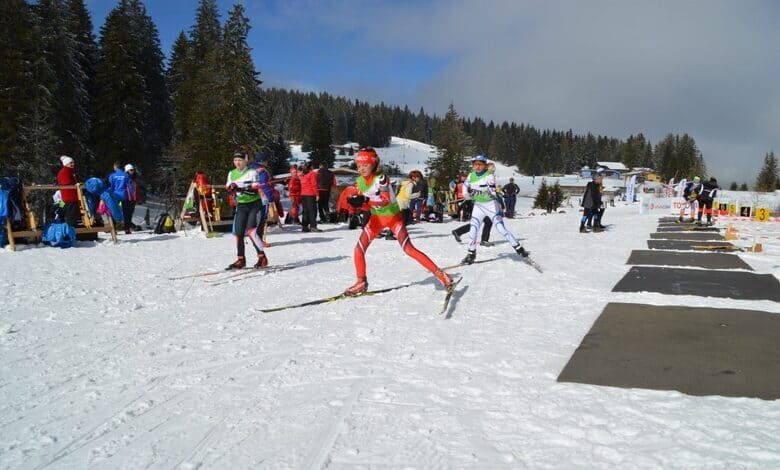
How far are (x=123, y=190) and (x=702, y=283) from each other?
14.2 meters

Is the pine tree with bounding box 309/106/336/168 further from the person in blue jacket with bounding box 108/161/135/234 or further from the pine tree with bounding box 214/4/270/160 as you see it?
the person in blue jacket with bounding box 108/161/135/234

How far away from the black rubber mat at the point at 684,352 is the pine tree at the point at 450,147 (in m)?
61.5

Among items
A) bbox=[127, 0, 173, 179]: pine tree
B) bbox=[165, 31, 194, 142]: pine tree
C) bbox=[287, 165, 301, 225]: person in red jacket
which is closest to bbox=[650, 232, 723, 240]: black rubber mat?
bbox=[287, 165, 301, 225]: person in red jacket

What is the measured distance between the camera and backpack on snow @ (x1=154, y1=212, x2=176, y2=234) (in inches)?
556

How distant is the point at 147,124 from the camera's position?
43.6 metres

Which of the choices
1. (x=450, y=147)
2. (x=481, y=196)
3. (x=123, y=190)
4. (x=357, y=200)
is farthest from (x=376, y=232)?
(x=450, y=147)

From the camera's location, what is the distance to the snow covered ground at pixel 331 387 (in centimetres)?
284

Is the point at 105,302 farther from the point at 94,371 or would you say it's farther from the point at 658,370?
the point at 658,370

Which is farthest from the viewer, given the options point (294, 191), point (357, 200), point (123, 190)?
point (294, 191)

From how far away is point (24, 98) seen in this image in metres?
28.5

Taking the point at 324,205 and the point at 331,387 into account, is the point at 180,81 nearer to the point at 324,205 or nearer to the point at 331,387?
the point at 324,205

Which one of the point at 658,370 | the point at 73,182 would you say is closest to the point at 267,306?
the point at 658,370

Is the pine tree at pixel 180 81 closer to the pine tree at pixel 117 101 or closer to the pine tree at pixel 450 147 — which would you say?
the pine tree at pixel 117 101

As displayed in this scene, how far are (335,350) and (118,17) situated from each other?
43.9 metres
